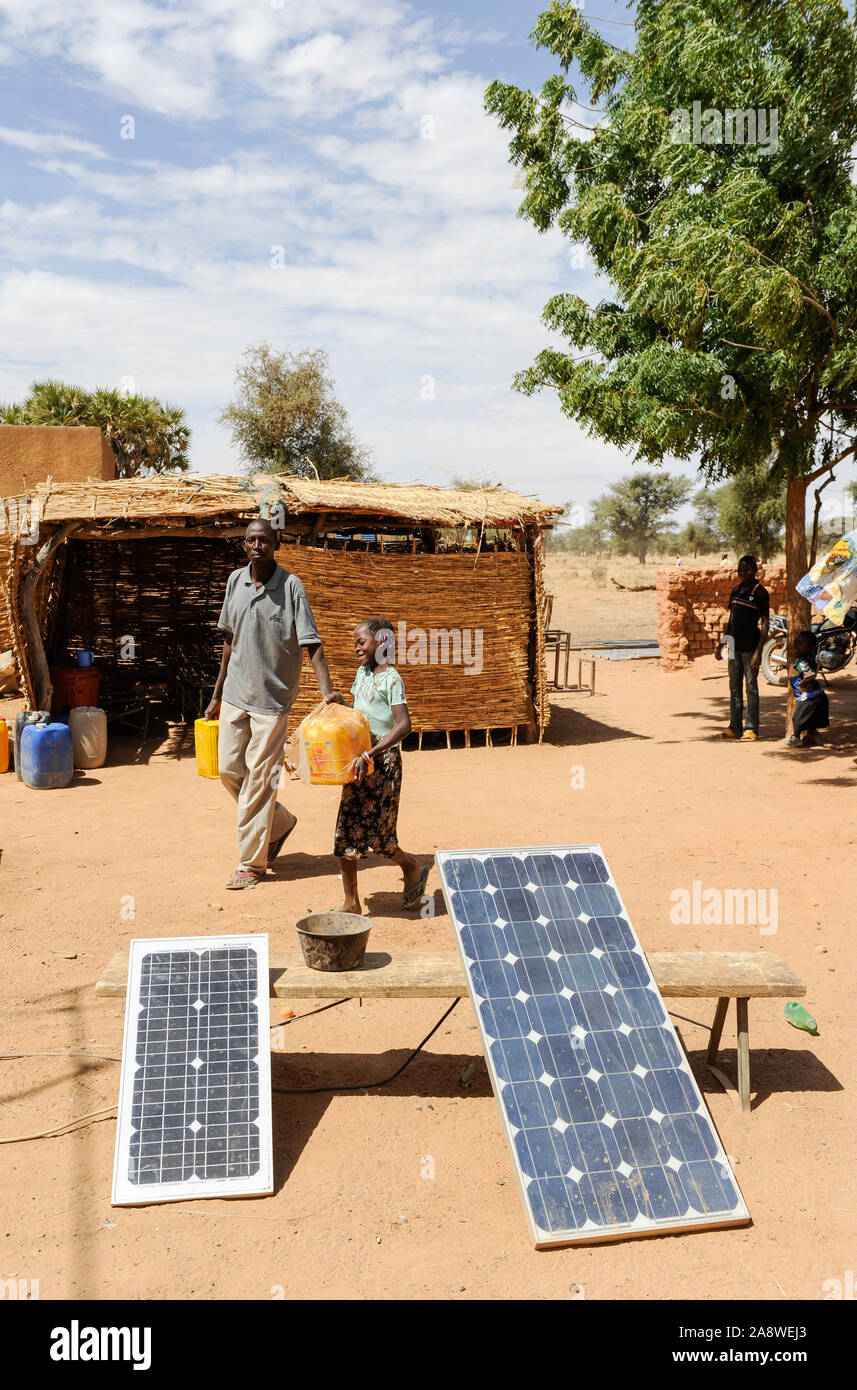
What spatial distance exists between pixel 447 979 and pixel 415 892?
2.26m

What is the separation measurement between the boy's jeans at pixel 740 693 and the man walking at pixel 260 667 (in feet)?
21.0

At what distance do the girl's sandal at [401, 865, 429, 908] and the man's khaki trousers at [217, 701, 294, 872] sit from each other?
95 cm

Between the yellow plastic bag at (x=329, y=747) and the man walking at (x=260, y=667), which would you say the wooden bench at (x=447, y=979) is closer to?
the yellow plastic bag at (x=329, y=747)

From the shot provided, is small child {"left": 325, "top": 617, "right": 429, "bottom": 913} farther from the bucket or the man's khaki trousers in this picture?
the bucket

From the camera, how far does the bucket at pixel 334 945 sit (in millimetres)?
3719

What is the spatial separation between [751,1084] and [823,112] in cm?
876

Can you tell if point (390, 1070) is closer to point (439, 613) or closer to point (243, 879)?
point (243, 879)

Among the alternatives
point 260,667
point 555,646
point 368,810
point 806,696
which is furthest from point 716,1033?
point 555,646

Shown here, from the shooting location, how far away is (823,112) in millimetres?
9367

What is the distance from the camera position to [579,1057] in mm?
3404

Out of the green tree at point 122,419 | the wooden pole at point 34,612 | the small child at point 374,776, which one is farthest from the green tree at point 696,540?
the small child at point 374,776

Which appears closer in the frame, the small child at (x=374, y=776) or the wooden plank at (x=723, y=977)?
the wooden plank at (x=723, y=977)

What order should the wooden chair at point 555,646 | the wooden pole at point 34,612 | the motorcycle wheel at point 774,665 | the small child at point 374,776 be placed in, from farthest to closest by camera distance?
the motorcycle wheel at point 774,665 < the wooden chair at point 555,646 < the wooden pole at point 34,612 < the small child at point 374,776

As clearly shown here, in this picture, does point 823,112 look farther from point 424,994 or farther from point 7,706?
point 7,706
